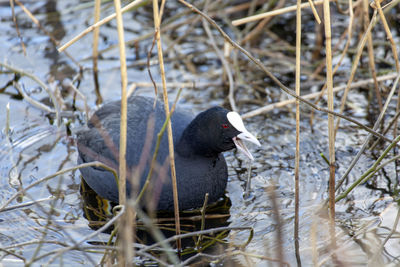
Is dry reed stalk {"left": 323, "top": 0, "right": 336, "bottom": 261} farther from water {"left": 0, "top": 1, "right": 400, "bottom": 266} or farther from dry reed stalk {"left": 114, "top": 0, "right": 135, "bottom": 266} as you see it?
dry reed stalk {"left": 114, "top": 0, "right": 135, "bottom": 266}

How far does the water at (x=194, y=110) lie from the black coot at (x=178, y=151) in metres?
0.25

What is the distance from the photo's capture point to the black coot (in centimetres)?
334

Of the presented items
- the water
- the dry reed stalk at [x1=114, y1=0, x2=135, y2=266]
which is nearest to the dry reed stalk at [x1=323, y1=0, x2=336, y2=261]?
the water

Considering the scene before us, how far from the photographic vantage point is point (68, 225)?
11.3 feet

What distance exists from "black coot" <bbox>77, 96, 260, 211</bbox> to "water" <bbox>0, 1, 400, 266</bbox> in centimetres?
25

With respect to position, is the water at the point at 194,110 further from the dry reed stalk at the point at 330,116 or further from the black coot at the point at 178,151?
the black coot at the point at 178,151

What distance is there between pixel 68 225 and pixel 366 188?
1876 millimetres

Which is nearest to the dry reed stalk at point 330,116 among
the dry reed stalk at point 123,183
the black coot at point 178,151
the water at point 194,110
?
the water at point 194,110

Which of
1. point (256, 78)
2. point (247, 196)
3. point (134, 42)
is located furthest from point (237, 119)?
point (134, 42)

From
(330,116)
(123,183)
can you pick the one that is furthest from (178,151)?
(330,116)

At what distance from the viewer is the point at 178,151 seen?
355cm

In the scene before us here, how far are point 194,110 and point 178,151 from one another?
1165 millimetres

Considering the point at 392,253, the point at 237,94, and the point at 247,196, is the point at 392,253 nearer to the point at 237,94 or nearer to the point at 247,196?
the point at 247,196

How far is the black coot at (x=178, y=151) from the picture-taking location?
3.34m
